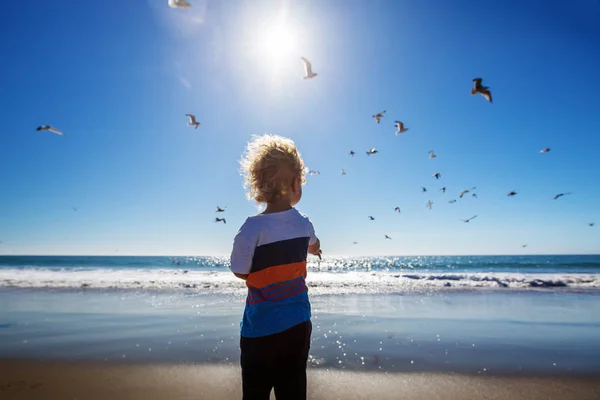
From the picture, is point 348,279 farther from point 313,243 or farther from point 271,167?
point 271,167

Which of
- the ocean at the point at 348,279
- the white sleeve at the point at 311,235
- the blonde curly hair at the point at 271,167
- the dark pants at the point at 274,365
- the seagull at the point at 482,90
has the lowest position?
the ocean at the point at 348,279

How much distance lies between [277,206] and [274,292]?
0.45 metres

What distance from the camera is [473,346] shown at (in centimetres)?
624

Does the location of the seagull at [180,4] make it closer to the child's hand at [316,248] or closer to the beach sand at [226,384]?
the beach sand at [226,384]

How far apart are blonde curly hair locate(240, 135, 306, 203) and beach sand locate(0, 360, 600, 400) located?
10.1 ft

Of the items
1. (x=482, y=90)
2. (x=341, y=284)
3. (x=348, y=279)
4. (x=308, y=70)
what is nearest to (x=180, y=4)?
(x=308, y=70)

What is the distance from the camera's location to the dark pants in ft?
6.18

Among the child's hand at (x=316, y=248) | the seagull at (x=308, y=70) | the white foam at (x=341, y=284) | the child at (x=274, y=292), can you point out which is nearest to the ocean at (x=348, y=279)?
the white foam at (x=341, y=284)

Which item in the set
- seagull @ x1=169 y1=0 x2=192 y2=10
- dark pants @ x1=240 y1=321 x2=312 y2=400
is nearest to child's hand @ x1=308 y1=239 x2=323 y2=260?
dark pants @ x1=240 y1=321 x2=312 y2=400

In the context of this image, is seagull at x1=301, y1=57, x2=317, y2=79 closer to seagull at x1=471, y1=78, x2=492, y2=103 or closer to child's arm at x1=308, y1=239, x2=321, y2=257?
seagull at x1=471, y1=78, x2=492, y2=103

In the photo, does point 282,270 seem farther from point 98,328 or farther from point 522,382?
point 98,328

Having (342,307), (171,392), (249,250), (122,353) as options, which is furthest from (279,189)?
(342,307)

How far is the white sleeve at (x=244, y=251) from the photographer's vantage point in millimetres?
1865

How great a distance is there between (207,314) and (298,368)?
7632 millimetres
